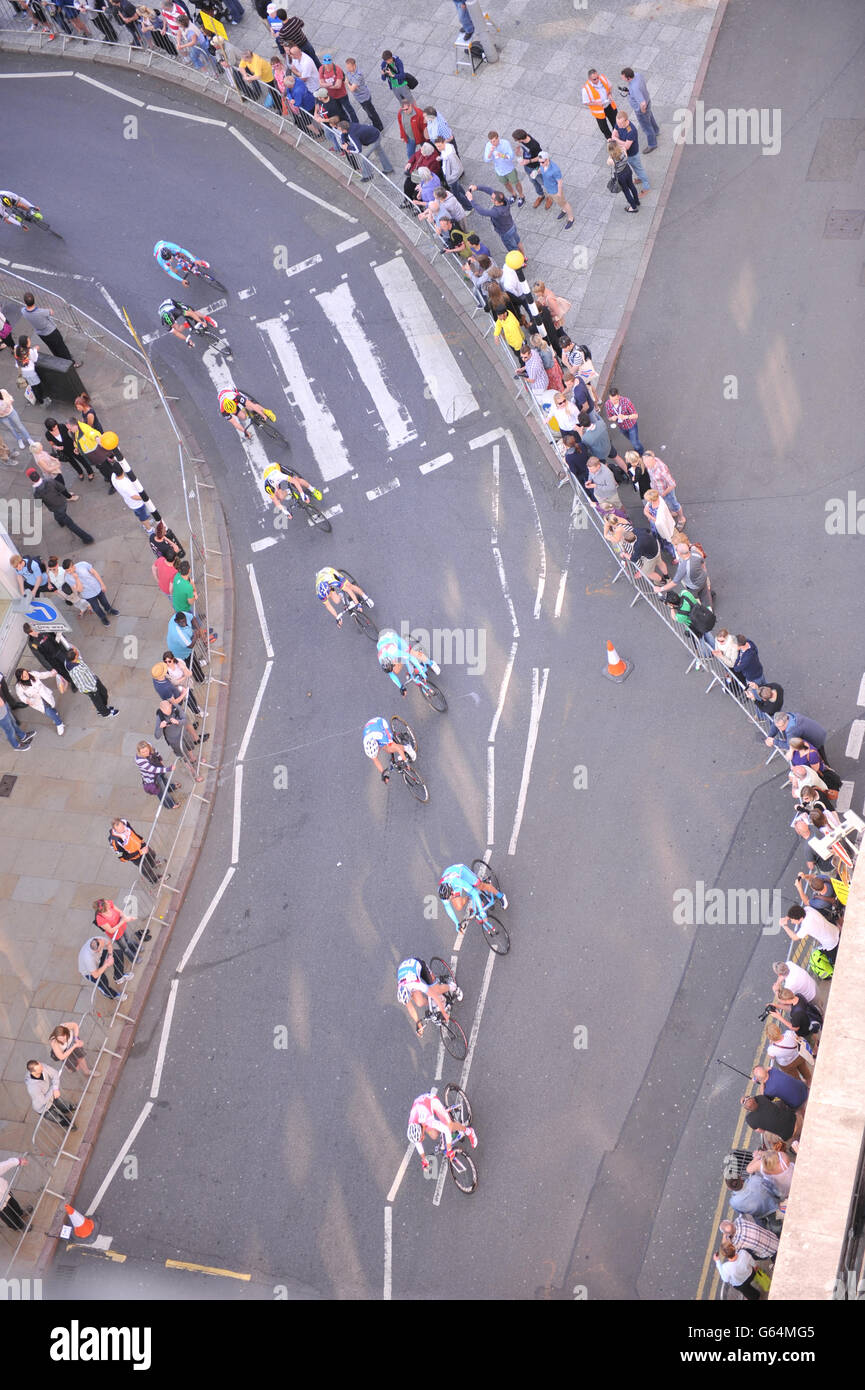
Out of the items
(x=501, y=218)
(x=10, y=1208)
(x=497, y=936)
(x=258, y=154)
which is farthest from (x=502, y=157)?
(x=10, y=1208)

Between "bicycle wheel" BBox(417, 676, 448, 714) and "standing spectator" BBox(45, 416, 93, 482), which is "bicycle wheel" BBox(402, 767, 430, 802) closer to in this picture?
"bicycle wheel" BBox(417, 676, 448, 714)

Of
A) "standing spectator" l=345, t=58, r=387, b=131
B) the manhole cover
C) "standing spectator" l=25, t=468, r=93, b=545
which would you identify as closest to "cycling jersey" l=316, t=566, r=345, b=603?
"standing spectator" l=25, t=468, r=93, b=545

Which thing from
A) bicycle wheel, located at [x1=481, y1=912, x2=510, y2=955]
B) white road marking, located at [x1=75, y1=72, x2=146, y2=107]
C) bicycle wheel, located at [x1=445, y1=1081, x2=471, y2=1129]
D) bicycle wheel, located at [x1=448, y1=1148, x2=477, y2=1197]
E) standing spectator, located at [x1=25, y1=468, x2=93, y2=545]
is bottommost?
bicycle wheel, located at [x1=448, y1=1148, x2=477, y2=1197]

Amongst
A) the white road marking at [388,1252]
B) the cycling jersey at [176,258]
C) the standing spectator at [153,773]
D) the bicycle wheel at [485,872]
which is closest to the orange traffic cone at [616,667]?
the bicycle wheel at [485,872]

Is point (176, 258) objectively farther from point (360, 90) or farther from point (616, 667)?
point (616, 667)

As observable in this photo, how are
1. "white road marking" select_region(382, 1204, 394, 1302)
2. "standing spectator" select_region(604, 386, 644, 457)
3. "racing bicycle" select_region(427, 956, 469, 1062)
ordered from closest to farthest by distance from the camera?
"white road marking" select_region(382, 1204, 394, 1302)
"racing bicycle" select_region(427, 956, 469, 1062)
"standing spectator" select_region(604, 386, 644, 457)

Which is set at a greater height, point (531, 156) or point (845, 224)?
point (531, 156)
